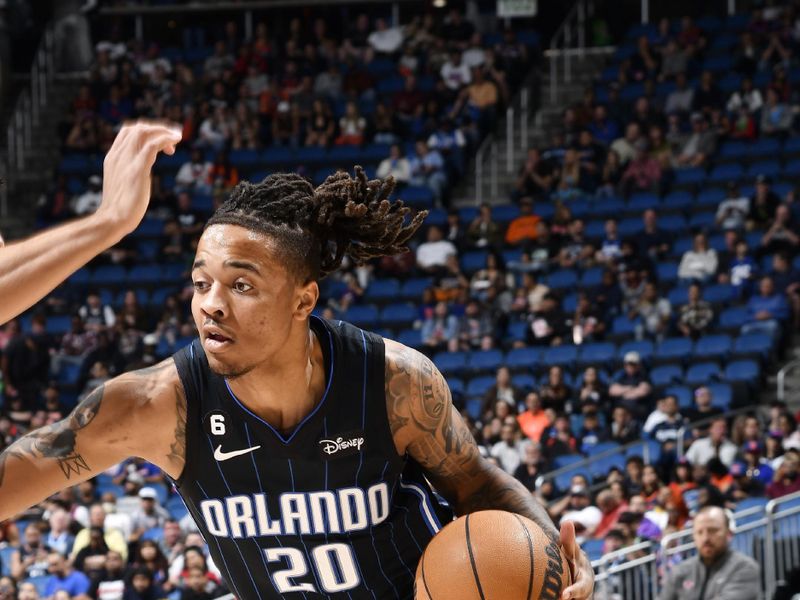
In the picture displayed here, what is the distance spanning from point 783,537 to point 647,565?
1071 millimetres

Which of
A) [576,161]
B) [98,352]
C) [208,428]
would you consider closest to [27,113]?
[98,352]

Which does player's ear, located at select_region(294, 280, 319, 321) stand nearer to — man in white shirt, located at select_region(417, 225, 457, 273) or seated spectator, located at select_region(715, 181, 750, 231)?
seated spectator, located at select_region(715, 181, 750, 231)

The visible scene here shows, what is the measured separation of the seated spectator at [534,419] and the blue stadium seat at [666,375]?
49.1 inches

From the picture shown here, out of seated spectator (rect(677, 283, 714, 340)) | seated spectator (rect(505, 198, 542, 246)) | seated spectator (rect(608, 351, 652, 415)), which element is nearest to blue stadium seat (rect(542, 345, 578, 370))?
seated spectator (rect(608, 351, 652, 415))

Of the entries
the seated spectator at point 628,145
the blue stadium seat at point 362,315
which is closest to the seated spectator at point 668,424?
the blue stadium seat at point 362,315

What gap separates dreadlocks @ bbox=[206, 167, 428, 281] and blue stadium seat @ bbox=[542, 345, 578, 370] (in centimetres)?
1008

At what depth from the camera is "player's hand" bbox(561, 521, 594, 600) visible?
12.5 ft

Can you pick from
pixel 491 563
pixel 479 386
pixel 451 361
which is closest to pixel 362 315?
pixel 451 361

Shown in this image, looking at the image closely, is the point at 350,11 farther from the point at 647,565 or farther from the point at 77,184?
the point at 647,565

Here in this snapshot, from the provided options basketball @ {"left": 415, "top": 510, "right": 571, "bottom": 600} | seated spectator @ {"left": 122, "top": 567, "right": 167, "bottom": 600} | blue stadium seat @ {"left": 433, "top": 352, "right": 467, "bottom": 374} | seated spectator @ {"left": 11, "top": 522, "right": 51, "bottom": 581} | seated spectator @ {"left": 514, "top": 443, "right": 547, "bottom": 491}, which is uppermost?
basketball @ {"left": 415, "top": 510, "right": 571, "bottom": 600}

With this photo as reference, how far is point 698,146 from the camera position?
16.6m

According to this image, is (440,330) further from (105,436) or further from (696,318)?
(105,436)

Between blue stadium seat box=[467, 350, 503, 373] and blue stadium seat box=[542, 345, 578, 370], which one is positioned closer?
blue stadium seat box=[542, 345, 578, 370]

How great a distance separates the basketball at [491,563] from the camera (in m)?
3.68
